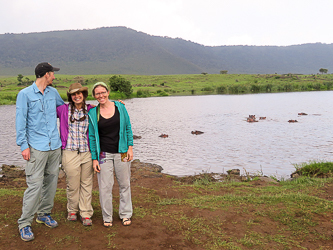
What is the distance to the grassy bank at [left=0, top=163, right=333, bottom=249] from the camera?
16.7ft

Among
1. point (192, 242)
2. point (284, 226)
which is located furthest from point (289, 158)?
point (192, 242)

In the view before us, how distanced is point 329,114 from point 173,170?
86.7ft

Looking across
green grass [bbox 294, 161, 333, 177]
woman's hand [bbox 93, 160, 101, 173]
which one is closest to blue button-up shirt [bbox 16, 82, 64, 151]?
woman's hand [bbox 93, 160, 101, 173]

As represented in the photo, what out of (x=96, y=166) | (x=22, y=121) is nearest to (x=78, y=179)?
(x=96, y=166)

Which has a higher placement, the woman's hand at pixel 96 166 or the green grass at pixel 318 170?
the woman's hand at pixel 96 166

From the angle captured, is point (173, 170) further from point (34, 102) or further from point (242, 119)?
point (242, 119)

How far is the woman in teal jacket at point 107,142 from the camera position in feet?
18.2

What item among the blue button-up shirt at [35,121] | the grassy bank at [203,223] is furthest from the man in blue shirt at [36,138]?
the grassy bank at [203,223]

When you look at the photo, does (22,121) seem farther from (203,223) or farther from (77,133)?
(203,223)

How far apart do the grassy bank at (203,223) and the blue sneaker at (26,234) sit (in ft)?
0.34

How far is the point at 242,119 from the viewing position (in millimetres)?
31422

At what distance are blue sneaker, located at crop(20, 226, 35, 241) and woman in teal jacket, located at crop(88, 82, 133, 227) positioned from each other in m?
1.25

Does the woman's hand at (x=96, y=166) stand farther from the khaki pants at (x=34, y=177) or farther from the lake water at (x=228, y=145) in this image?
the lake water at (x=228, y=145)

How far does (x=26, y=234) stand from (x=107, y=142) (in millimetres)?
2050
